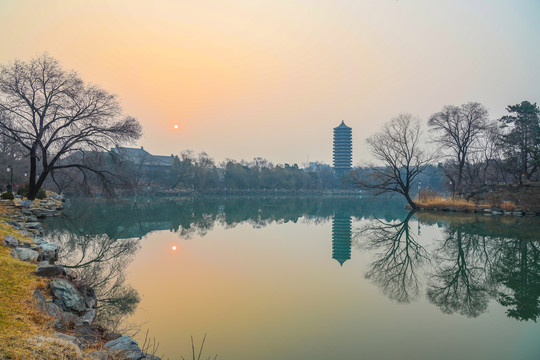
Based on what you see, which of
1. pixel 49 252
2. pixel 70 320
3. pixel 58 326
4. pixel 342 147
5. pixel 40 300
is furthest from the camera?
pixel 342 147

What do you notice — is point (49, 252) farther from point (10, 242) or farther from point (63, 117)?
point (63, 117)

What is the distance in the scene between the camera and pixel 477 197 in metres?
22.8

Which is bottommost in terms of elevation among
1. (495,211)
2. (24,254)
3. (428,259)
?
(428,259)

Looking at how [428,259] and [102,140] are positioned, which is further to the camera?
[102,140]

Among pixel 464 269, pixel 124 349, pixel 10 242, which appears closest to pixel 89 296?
pixel 124 349

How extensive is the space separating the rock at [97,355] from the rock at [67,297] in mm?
1678

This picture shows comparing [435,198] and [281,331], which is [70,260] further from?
[435,198]

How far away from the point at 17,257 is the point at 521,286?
9.24 metres

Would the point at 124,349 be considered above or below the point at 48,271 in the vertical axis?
below

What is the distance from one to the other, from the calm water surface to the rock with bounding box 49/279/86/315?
43 centimetres

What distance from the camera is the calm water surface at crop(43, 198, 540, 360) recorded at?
391cm

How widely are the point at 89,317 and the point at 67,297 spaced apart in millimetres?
528

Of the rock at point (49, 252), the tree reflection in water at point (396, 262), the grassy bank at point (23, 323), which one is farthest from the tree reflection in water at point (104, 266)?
the tree reflection in water at point (396, 262)

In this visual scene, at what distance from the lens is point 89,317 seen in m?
4.19
